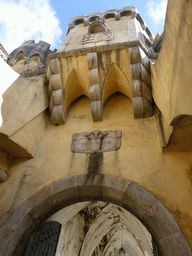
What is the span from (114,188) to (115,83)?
7.28 feet

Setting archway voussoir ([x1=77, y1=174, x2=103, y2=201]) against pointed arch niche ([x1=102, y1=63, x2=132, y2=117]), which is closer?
archway voussoir ([x1=77, y1=174, x2=103, y2=201])

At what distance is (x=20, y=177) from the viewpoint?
3512 millimetres

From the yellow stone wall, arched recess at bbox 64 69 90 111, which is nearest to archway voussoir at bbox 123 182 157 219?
the yellow stone wall

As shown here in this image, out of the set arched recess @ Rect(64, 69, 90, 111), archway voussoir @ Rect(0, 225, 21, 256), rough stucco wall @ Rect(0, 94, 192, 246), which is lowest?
archway voussoir @ Rect(0, 225, 21, 256)

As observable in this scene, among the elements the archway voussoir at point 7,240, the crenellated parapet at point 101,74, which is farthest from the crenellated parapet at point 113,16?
the archway voussoir at point 7,240

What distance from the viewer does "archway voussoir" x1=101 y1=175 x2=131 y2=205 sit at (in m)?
2.97

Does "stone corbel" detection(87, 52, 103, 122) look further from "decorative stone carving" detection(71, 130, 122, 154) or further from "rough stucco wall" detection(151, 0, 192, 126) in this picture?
"rough stucco wall" detection(151, 0, 192, 126)

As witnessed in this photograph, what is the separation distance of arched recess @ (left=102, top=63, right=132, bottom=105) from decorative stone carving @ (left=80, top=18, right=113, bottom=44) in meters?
1.04

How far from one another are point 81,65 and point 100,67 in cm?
41

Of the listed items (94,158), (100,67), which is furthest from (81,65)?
(94,158)

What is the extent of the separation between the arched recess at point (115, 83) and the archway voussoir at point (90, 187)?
168 cm

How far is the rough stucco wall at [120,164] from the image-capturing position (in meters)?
2.80

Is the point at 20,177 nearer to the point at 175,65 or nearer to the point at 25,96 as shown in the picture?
the point at 25,96

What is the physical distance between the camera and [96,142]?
3.60m
